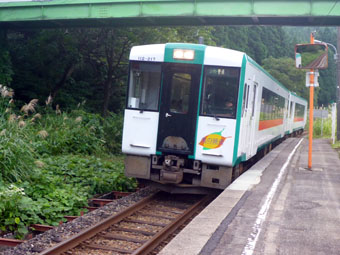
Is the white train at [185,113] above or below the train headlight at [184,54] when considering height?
below

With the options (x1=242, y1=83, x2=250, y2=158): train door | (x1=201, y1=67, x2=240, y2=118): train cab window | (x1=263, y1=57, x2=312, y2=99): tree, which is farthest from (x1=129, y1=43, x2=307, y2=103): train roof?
(x1=263, y1=57, x2=312, y2=99): tree

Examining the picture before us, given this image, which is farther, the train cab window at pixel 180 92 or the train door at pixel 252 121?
the train door at pixel 252 121

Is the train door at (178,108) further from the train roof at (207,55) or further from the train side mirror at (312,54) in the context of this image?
the train side mirror at (312,54)

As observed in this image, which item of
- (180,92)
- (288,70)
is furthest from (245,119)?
(288,70)

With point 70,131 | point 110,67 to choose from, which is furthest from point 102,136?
point 110,67

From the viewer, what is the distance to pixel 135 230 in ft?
24.8

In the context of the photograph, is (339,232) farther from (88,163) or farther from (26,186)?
(88,163)

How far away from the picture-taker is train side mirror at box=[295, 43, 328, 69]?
461 inches

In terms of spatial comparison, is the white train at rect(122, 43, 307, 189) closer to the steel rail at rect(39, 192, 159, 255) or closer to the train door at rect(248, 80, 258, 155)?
the steel rail at rect(39, 192, 159, 255)

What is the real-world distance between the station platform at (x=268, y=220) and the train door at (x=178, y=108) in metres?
1.37

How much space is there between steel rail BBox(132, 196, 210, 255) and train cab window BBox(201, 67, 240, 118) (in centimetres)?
189

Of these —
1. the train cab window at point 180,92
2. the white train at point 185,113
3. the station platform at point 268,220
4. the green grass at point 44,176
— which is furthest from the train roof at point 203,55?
Result: the green grass at point 44,176

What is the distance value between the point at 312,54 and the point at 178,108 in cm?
407

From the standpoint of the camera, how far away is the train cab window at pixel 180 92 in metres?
9.60
